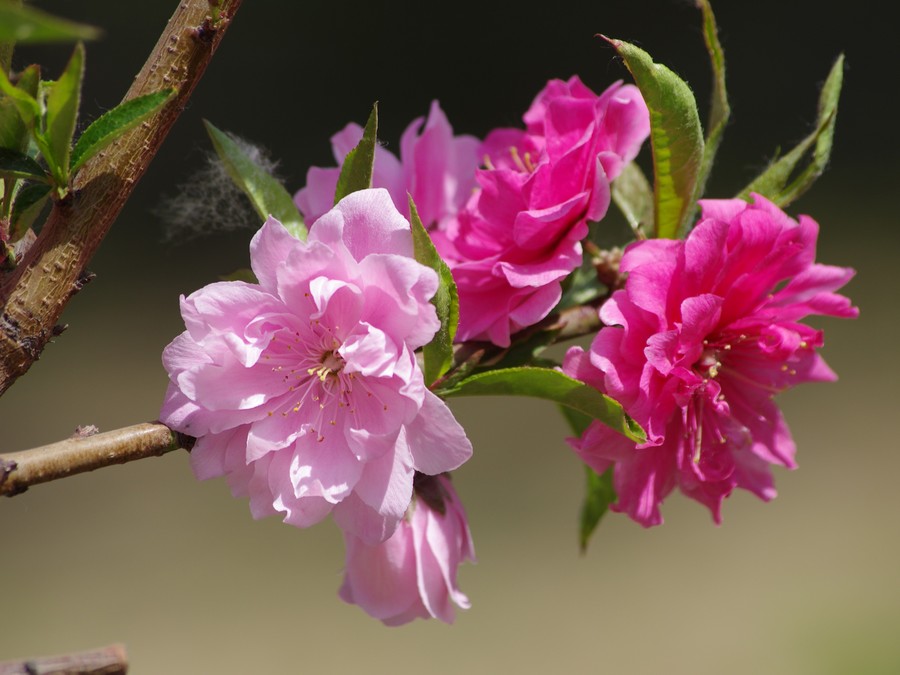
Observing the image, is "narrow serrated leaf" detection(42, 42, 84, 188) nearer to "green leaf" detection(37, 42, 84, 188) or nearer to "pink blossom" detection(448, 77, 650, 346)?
"green leaf" detection(37, 42, 84, 188)

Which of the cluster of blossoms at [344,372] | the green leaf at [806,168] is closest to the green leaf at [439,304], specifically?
the cluster of blossoms at [344,372]

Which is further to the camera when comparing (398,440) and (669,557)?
(669,557)

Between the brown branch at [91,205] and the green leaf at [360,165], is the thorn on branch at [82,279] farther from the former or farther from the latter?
the green leaf at [360,165]

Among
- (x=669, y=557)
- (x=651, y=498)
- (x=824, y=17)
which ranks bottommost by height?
(x=669, y=557)

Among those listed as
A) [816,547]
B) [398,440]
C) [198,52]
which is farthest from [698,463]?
[816,547]

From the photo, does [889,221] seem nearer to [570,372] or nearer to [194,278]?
[194,278]

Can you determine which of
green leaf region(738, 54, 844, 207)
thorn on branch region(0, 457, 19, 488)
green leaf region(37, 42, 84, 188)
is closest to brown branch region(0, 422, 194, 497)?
thorn on branch region(0, 457, 19, 488)
